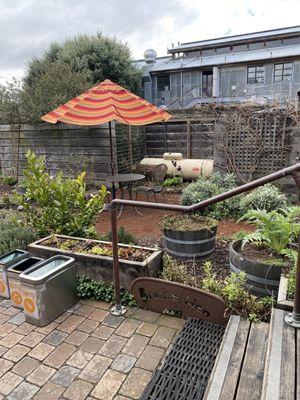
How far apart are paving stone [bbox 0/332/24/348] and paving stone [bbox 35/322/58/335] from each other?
0.44 feet

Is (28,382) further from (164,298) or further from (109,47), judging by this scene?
(109,47)

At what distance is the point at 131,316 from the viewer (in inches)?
95.4

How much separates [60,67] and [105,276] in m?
6.33

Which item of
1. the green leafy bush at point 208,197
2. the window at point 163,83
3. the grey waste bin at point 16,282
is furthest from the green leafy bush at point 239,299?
the window at point 163,83

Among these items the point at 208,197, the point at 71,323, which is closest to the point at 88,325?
the point at 71,323

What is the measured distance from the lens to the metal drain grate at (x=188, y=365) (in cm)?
162

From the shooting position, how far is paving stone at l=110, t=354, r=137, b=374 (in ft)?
6.17

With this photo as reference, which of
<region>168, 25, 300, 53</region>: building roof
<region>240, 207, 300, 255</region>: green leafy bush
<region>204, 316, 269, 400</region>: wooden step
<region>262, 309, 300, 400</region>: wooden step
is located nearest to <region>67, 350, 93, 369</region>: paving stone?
<region>204, 316, 269, 400</region>: wooden step

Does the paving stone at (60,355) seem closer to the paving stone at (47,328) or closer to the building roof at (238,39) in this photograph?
the paving stone at (47,328)

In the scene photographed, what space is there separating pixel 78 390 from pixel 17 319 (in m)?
0.99

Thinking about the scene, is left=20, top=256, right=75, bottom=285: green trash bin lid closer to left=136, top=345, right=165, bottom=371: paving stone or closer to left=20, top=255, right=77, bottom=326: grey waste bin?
left=20, top=255, right=77, bottom=326: grey waste bin

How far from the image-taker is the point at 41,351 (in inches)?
81.2

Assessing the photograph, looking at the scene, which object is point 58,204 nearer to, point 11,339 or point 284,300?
point 11,339

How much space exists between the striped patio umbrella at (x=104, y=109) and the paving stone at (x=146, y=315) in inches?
110
